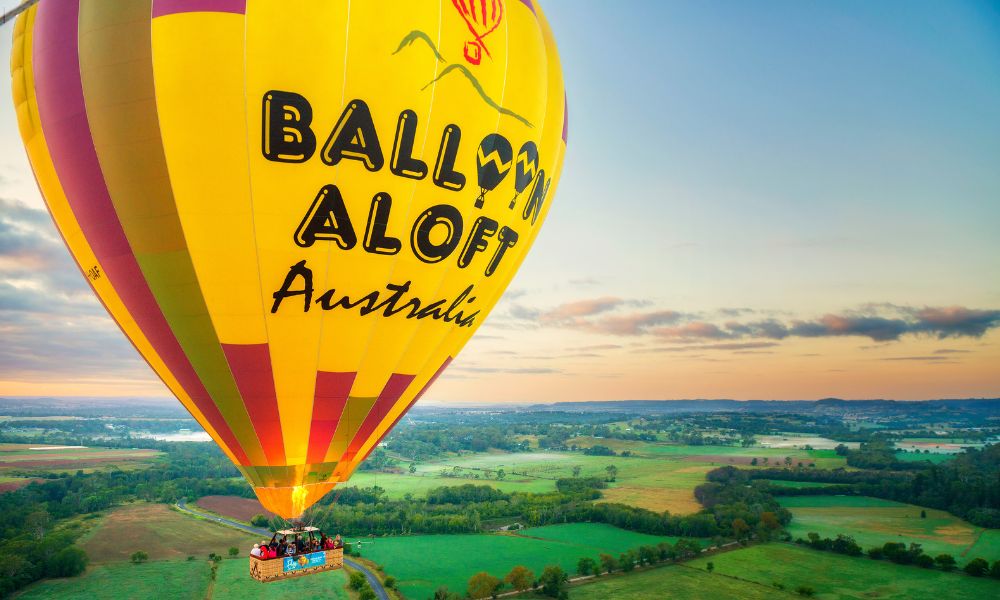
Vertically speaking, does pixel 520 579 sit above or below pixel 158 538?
below

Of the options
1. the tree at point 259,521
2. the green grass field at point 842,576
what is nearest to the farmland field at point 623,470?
the green grass field at point 842,576

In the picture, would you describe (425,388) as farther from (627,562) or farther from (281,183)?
(627,562)

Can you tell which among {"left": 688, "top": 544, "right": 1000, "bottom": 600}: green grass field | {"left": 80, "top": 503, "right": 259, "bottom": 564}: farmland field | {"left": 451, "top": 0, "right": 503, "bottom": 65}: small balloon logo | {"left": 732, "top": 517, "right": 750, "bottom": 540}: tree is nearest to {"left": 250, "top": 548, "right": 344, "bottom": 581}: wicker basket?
{"left": 451, "top": 0, "right": 503, "bottom": 65}: small balloon logo

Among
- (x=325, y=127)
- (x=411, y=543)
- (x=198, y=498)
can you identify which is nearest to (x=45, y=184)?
(x=325, y=127)

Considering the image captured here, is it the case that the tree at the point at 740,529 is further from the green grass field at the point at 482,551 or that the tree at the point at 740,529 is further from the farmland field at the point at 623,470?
the farmland field at the point at 623,470

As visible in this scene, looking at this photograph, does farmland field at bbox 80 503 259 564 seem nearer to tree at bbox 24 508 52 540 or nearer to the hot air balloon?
tree at bbox 24 508 52 540

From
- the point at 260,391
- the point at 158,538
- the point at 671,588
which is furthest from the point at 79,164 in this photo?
the point at 158,538

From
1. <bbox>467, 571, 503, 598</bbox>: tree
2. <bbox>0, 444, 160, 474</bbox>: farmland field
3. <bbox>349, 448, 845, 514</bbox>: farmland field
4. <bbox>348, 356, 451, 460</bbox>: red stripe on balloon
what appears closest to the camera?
<bbox>348, 356, 451, 460</bbox>: red stripe on balloon
